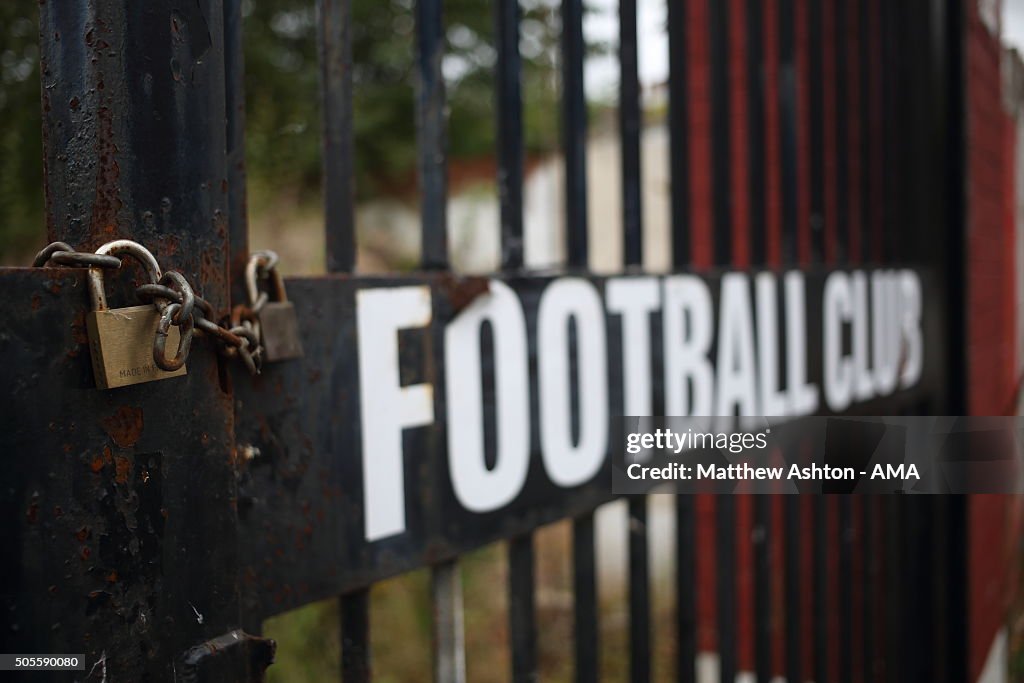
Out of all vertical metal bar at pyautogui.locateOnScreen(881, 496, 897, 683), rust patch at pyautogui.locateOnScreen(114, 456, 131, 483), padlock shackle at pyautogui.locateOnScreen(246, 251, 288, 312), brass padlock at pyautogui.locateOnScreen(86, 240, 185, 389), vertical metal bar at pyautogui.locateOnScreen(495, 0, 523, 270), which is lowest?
vertical metal bar at pyautogui.locateOnScreen(881, 496, 897, 683)

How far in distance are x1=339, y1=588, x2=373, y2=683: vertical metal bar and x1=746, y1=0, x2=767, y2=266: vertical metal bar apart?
3.73 feet


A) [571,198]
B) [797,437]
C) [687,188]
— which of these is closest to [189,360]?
[571,198]

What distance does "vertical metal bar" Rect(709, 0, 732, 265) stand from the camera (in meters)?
1.64

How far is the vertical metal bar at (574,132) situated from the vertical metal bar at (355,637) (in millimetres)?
614

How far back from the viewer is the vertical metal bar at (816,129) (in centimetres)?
200

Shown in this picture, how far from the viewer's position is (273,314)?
86 cm

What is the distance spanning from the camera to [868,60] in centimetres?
222

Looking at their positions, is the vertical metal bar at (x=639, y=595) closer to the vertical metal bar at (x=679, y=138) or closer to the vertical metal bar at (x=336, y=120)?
the vertical metal bar at (x=679, y=138)

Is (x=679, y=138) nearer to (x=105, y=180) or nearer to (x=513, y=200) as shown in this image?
(x=513, y=200)

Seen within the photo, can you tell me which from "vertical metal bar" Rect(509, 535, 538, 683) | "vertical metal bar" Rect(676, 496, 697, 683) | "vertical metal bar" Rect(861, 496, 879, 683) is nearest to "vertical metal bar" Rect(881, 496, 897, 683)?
"vertical metal bar" Rect(861, 496, 879, 683)

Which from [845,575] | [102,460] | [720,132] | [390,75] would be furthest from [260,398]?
[390,75]

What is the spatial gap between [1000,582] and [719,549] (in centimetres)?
317

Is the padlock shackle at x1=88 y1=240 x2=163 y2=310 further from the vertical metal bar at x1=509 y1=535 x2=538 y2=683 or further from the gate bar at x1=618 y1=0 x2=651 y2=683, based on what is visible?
the gate bar at x1=618 y1=0 x2=651 y2=683

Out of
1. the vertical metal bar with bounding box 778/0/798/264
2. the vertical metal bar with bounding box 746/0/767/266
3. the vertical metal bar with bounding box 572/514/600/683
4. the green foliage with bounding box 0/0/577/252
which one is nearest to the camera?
the vertical metal bar with bounding box 572/514/600/683
